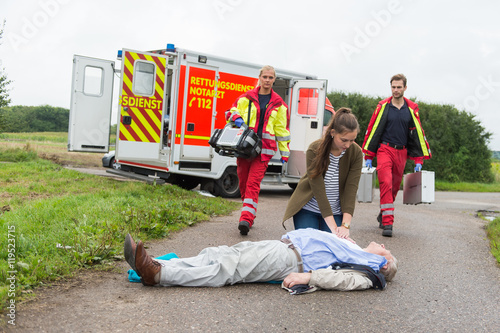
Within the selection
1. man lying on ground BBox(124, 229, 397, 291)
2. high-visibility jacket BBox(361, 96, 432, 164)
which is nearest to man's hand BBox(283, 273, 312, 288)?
man lying on ground BBox(124, 229, 397, 291)

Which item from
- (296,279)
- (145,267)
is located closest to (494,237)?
(296,279)

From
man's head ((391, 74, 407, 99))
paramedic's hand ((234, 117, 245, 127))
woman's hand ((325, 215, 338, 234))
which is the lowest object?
woman's hand ((325, 215, 338, 234))

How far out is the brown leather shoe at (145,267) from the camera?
11.7 feet

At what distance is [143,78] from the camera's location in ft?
33.6

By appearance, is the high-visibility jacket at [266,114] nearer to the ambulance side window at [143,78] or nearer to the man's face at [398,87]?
the man's face at [398,87]

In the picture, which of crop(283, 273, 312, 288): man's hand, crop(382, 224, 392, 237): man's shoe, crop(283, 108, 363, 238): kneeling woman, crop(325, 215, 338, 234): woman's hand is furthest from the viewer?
crop(382, 224, 392, 237): man's shoe

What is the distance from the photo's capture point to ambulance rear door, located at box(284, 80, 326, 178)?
1148 cm

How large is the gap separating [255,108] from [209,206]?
2198mm

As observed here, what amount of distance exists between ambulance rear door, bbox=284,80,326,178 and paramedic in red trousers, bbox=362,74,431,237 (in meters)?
4.17

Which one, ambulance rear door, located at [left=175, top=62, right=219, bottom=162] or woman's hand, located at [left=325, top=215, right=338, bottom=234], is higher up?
ambulance rear door, located at [left=175, top=62, right=219, bottom=162]

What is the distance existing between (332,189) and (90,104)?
23.7 feet

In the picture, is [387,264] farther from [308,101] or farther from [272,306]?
[308,101]

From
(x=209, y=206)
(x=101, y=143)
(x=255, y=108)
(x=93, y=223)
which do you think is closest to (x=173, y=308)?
(x=93, y=223)

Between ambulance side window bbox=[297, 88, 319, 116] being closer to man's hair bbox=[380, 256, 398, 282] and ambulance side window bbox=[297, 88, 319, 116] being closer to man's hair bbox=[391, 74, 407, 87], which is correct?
man's hair bbox=[391, 74, 407, 87]
